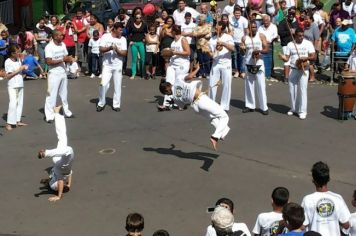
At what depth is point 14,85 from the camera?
46.3 feet

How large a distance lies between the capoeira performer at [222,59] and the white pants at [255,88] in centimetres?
41

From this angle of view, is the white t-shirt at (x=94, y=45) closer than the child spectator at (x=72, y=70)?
Yes

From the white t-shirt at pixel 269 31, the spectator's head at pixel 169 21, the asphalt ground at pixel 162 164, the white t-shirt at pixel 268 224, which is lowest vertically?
the asphalt ground at pixel 162 164

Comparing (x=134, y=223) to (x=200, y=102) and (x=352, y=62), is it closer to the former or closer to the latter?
(x=200, y=102)

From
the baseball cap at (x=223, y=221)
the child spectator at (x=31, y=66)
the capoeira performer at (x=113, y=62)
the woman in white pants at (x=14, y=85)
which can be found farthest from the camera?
the child spectator at (x=31, y=66)

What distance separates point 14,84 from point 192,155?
167 inches

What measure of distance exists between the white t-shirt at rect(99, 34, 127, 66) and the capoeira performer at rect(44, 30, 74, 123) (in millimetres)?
1160

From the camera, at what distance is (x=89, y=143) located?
43.2ft

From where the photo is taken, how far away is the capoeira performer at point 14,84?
14.0 m

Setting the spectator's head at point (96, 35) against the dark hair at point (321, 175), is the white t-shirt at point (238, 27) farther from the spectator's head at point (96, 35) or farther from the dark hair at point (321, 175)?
the dark hair at point (321, 175)

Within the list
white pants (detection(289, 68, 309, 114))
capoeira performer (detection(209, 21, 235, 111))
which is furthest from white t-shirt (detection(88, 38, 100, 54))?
white pants (detection(289, 68, 309, 114))

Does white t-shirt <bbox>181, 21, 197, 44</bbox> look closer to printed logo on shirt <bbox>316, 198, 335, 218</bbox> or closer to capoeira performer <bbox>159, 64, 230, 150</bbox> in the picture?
capoeira performer <bbox>159, 64, 230, 150</bbox>

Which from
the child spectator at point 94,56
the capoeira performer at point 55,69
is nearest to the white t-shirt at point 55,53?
the capoeira performer at point 55,69

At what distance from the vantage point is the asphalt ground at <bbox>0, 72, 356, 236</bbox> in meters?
9.77
